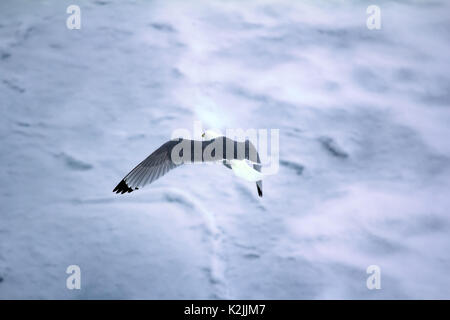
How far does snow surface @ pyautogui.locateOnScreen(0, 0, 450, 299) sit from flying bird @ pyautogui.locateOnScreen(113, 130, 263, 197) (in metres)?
0.47

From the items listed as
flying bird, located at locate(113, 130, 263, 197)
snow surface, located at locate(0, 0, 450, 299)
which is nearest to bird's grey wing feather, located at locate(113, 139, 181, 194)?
flying bird, located at locate(113, 130, 263, 197)

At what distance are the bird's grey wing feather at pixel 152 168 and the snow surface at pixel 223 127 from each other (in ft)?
1.40

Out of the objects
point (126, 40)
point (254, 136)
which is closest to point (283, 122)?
point (254, 136)

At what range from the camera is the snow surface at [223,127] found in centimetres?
285

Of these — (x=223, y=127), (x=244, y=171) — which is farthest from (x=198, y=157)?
(x=223, y=127)

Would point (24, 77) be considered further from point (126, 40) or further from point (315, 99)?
point (315, 99)

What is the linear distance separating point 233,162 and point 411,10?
9.60ft

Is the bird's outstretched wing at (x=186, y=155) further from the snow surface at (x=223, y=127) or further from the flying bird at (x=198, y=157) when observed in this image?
the snow surface at (x=223, y=127)

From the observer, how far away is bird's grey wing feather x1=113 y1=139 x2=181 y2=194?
8.55 feet

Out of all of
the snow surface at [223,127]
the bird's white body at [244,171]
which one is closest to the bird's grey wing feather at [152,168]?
the bird's white body at [244,171]

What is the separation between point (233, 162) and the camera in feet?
8.46

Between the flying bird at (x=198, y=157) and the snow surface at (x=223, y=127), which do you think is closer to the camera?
the flying bird at (x=198, y=157)

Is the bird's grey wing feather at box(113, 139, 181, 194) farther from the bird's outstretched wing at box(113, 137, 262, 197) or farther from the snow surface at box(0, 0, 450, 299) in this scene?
the snow surface at box(0, 0, 450, 299)
